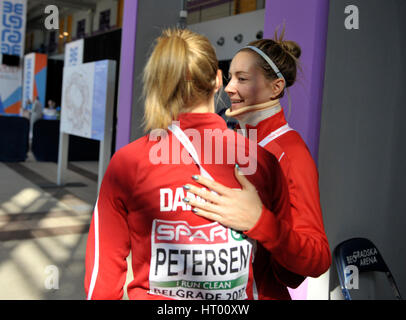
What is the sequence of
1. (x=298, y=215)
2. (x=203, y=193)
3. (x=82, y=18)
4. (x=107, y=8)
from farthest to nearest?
(x=82, y=18)
(x=107, y=8)
(x=298, y=215)
(x=203, y=193)

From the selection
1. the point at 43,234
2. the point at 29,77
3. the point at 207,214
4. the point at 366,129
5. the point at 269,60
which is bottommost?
the point at 43,234

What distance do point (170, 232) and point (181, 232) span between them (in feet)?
0.08

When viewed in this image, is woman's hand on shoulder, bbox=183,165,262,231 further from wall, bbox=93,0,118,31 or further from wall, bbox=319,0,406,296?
wall, bbox=93,0,118,31

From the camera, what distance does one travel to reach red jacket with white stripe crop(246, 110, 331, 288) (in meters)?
0.98

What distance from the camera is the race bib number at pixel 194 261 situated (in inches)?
34.6

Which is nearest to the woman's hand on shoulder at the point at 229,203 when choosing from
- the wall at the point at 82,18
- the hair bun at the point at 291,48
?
the hair bun at the point at 291,48

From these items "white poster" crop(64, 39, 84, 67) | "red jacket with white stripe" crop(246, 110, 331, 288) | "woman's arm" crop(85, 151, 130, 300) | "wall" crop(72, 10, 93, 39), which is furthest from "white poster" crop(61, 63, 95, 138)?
"wall" crop(72, 10, 93, 39)

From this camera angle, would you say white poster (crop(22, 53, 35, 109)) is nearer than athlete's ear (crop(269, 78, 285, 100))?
No

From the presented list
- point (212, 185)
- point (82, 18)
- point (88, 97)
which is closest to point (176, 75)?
point (212, 185)

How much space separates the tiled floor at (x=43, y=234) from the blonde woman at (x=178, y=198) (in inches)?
79.9

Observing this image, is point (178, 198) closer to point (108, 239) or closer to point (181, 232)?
point (181, 232)

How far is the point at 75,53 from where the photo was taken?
21.0ft

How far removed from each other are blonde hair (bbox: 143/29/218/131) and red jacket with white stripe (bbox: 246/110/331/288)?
38 centimetres

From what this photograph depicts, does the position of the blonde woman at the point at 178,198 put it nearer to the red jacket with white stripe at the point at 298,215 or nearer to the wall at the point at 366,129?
the red jacket with white stripe at the point at 298,215
